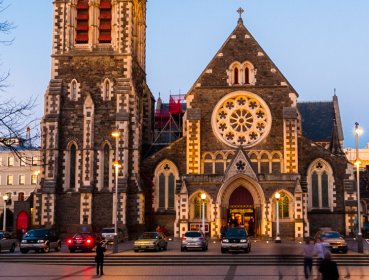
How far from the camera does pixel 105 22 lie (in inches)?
2243

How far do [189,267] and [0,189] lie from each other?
76409mm

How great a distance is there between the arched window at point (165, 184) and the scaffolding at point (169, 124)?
23.4 feet

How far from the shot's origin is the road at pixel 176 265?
2791 centimetres

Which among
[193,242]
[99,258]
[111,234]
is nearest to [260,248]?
[193,242]

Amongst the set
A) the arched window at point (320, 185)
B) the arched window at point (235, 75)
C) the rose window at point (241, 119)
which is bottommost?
the arched window at point (320, 185)

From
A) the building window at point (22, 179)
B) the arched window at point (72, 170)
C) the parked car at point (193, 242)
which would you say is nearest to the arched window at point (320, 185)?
the parked car at point (193, 242)

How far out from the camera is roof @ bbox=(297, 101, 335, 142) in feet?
225

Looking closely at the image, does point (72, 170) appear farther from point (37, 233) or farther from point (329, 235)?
point (329, 235)

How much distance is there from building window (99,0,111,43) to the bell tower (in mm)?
91

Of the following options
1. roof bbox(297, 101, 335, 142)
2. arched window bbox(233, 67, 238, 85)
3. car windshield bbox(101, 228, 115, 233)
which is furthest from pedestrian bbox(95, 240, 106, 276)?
roof bbox(297, 101, 335, 142)

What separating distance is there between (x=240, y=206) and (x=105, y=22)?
20785 millimetres

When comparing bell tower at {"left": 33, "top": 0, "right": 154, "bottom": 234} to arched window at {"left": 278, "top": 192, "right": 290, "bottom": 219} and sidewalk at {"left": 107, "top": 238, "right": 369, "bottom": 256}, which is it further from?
arched window at {"left": 278, "top": 192, "right": 290, "bottom": 219}

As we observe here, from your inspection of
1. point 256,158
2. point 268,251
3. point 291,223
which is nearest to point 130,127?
point 256,158

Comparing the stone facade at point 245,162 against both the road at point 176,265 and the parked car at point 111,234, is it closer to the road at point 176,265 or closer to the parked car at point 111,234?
the parked car at point 111,234
